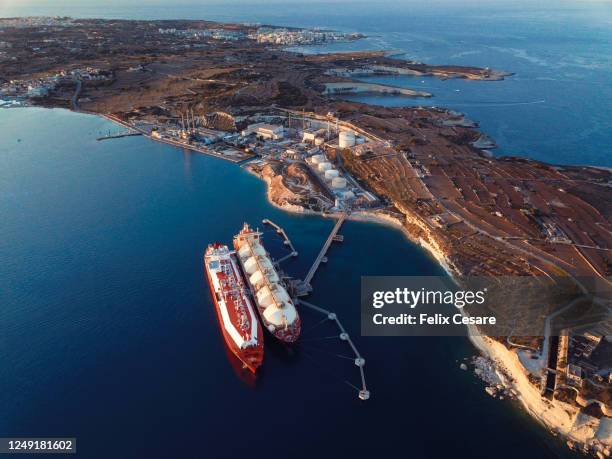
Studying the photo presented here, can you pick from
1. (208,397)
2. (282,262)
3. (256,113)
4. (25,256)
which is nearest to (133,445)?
(208,397)

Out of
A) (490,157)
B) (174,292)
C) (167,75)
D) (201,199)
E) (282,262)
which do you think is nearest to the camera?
(174,292)

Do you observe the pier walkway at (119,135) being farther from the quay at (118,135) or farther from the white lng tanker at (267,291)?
the white lng tanker at (267,291)

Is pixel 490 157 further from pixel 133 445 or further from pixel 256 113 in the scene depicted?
pixel 133 445

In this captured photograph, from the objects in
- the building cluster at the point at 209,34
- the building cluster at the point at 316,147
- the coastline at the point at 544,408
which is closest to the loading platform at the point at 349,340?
the coastline at the point at 544,408

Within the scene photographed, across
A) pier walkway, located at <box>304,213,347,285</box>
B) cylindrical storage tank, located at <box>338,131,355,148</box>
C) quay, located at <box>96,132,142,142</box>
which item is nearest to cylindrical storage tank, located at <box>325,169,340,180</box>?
pier walkway, located at <box>304,213,347,285</box>

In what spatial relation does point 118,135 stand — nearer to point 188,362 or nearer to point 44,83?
point 44,83

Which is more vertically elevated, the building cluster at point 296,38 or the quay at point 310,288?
the building cluster at point 296,38
